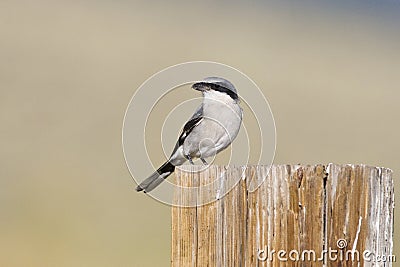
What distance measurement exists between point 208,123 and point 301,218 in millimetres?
1520

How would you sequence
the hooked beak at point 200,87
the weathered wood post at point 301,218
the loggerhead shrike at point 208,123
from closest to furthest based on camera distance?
the weathered wood post at point 301,218 → the loggerhead shrike at point 208,123 → the hooked beak at point 200,87

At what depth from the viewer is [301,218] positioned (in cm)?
115

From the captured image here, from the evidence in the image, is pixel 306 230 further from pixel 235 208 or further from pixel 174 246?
pixel 174 246

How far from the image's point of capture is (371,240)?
1.19 metres

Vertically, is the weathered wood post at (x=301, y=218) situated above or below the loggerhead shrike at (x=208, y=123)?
below

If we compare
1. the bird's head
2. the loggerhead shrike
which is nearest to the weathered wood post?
the loggerhead shrike

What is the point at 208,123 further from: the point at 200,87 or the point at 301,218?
the point at 301,218

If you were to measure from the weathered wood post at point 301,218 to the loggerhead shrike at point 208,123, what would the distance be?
3.51ft

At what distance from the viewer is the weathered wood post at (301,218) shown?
45.4 inches

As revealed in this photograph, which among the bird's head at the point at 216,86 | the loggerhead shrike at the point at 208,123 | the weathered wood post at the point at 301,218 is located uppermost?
the bird's head at the point at 216,86

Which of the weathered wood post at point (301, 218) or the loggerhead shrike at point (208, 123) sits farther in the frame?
the loggerhead shrike at point (208, 123)

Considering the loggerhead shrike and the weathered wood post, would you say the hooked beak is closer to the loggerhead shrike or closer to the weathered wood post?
the loggerhead shrike

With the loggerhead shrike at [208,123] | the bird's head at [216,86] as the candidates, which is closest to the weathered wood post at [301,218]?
the loggerhead shrike at [208,123]

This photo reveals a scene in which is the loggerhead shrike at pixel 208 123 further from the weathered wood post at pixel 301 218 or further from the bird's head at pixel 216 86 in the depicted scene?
the weathered wood post at pixel 301 218
